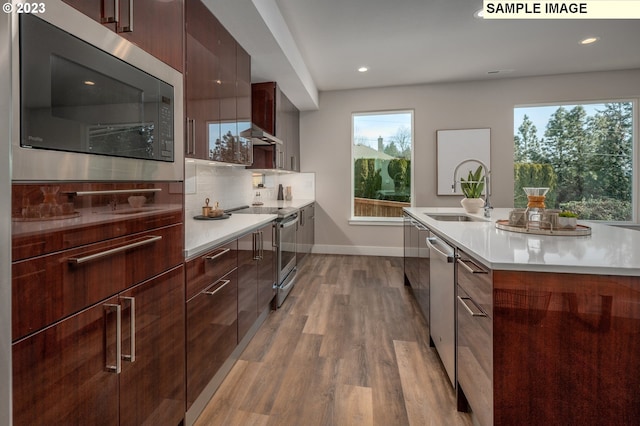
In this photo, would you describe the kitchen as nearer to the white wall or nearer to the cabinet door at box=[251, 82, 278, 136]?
the white wall

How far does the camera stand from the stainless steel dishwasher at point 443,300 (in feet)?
5.07

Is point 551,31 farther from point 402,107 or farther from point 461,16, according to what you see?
point 402,107

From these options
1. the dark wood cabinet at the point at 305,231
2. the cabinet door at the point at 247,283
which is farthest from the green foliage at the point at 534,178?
the cabinet door at the point at 247,283

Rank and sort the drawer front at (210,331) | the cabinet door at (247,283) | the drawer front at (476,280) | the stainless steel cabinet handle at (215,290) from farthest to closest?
the cabinet door at (247,283)
the stainless steel cabinet handle at (215,290)
the drawer front at (210,331)
the drawer front at (476,280)

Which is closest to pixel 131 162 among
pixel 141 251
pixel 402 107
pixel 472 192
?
Answer: pixel 141 251

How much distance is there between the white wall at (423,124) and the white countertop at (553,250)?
310 cm

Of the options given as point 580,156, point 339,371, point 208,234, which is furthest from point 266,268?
point 580,156

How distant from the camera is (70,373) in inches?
32.7

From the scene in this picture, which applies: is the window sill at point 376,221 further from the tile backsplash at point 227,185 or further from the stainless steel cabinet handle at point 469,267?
the stainless steel cabinet handle at point 469,267

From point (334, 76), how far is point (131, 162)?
382 centimetres

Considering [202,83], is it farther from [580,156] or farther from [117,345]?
[580,156]

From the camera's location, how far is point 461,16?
280 cm

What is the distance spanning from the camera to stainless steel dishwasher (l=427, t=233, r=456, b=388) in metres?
1.54

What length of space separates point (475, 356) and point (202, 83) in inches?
82.0
